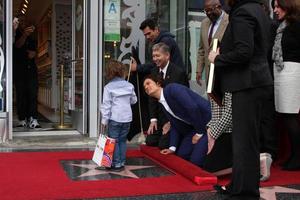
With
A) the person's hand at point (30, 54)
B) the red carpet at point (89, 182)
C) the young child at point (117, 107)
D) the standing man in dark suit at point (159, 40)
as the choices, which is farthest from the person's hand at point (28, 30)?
the young child at point (117, 107)

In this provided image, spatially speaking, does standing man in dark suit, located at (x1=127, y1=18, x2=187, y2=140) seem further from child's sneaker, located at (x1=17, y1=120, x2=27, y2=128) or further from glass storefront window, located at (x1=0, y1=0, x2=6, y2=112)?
child's sneaker, located at (x1=17, y1=120, x2=27, y2=128)

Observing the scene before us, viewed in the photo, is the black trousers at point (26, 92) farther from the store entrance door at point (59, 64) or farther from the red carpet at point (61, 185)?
the red carpet at point (61, 185)

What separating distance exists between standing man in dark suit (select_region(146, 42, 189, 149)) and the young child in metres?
0.61

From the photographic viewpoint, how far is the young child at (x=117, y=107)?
14.8 feet

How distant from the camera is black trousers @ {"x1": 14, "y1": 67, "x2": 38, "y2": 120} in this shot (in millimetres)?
7314

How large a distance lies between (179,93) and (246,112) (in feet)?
4.49

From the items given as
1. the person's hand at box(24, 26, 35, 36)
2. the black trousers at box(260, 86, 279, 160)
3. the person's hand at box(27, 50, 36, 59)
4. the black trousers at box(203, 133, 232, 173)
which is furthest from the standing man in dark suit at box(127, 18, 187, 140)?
the person's hand at box(27, 50, 36, 59)

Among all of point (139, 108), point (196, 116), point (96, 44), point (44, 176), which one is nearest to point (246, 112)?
point (196, 116)

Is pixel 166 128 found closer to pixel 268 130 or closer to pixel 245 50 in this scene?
pixel 268 130

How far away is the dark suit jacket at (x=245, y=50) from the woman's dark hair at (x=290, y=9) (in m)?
1.20

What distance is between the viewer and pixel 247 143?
10.2 feet

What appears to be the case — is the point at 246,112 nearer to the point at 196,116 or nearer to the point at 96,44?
the point at 196,116

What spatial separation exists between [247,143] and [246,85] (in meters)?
0.37

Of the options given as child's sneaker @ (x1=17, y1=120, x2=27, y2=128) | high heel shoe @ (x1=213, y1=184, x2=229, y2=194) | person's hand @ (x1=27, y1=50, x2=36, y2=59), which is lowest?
high heel shoe @ (x1=213, y1=184, x2=229, y2=194)
